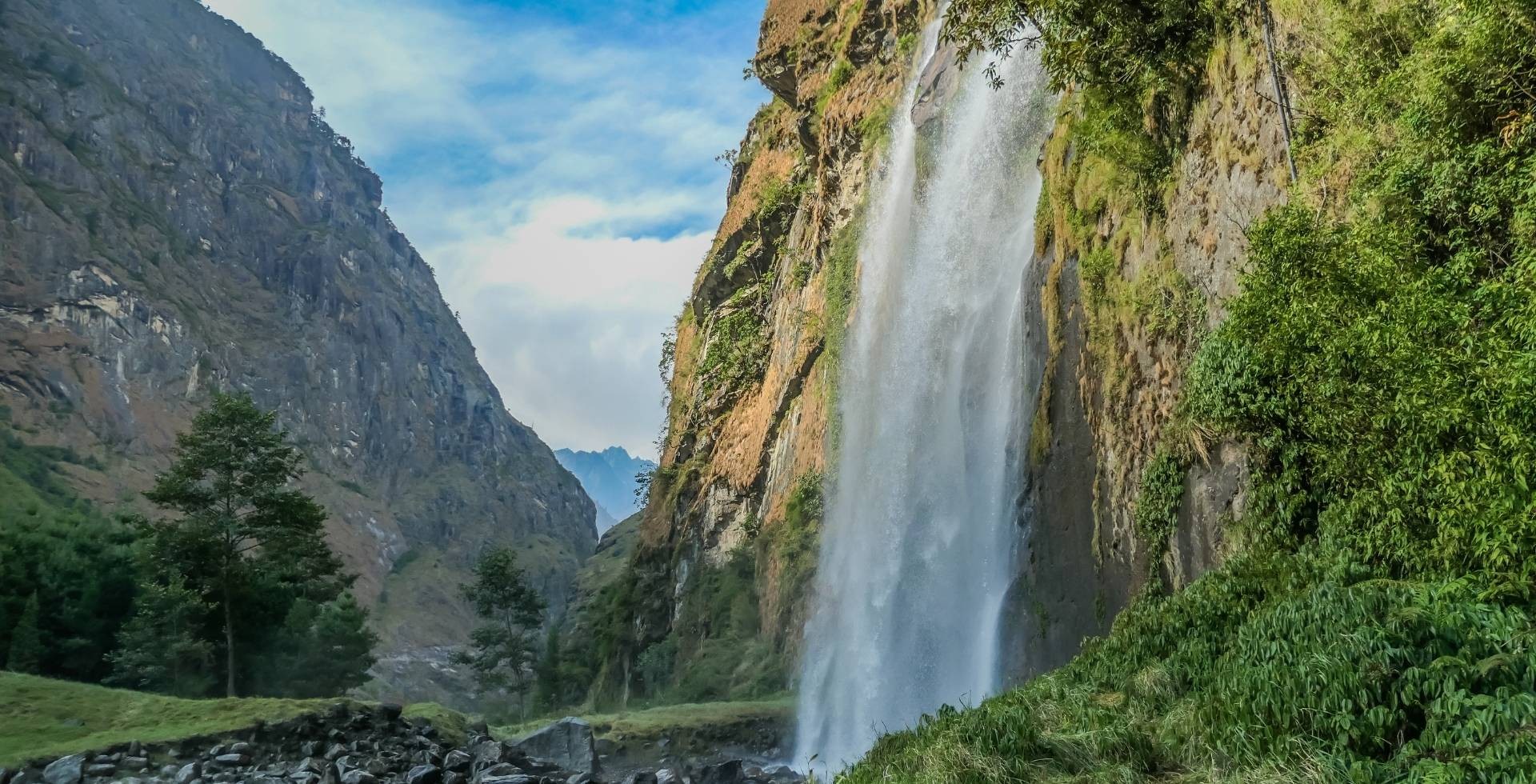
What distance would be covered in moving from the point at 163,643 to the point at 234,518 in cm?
393

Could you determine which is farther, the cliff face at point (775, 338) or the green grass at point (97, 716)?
the cliff face at point (775, 338)

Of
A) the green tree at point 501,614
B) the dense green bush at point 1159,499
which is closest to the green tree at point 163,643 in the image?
the green tree at point 501,614

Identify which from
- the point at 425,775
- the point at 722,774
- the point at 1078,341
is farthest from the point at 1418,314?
the point at 425,775

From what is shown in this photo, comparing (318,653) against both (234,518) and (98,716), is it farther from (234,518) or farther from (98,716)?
(98,716)

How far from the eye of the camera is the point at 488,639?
156 ft

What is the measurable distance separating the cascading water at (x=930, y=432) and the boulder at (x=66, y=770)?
1500 centimetres

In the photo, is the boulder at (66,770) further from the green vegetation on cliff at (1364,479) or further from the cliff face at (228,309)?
the cliff face at (228,309)

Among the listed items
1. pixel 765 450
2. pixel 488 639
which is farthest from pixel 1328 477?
pixel 488 639

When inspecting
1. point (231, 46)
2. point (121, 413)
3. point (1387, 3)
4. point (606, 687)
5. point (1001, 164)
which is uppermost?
point (231, 46)

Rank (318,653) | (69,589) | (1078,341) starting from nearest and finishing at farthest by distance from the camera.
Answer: (1078,341) → (69,589) → (318,653)

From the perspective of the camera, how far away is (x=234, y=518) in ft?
91.1

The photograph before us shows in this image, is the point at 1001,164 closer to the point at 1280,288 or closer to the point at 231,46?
the point at 1280,288

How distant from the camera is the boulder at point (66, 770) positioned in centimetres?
1197

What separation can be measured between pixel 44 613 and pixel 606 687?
76.7 ft
